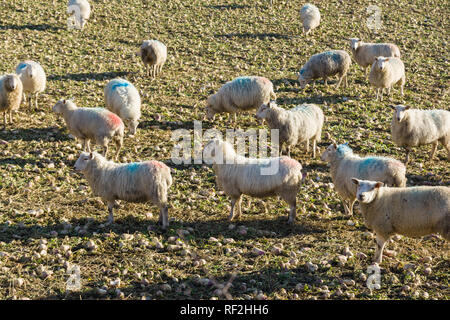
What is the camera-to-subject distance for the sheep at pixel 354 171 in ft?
33.3

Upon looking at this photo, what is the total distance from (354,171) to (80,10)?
16.9m

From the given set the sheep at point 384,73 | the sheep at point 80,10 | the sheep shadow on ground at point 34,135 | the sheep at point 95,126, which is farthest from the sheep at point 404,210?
the sheep at point 80,10

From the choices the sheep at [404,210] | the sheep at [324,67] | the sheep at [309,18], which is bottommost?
the sheep at [404,210]

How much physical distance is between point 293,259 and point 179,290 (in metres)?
2.09

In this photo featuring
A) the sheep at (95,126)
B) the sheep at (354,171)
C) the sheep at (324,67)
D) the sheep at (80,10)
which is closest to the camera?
the sheep at (354,171)

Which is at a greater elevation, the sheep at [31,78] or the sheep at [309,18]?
the sheep at [309,18]

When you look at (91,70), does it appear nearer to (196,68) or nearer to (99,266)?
(196,68)

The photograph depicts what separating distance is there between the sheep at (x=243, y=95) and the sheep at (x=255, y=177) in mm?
4680

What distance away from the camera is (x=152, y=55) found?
18.2 meters

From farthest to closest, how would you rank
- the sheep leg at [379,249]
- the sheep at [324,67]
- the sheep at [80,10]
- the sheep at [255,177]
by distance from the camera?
the sheep at [80,10]
the sheep at [324,67]
the sheep at [255,177]
the sheep leg at [379,249]

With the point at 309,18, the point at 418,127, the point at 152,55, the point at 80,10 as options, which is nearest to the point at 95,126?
the point at 152,55

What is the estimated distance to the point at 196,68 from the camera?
19.5 metres

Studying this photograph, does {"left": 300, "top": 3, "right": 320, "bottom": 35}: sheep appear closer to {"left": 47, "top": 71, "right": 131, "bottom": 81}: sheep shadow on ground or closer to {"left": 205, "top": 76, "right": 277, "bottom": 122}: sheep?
{"left": 47, "top": 71, "right": 131, "bottom": 81}: sheep shadow on ground

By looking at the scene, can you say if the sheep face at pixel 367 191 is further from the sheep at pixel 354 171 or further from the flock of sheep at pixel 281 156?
the sheep at pixel 354 171
